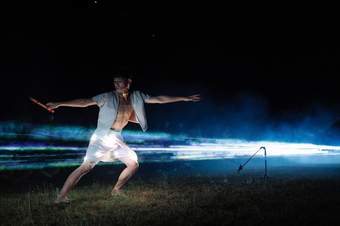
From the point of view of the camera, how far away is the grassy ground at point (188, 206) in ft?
19.8

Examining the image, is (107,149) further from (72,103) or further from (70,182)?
(72,103)

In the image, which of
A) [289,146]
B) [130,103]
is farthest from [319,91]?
[130,103]

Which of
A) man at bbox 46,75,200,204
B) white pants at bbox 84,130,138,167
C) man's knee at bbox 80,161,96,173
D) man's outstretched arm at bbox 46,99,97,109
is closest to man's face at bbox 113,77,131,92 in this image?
man at bbox 46,75,200,204

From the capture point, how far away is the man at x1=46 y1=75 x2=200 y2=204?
26.0 feet

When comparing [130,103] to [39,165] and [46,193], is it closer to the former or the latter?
[46,193]

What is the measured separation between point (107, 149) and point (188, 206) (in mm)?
1885

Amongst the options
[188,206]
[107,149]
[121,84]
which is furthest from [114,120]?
[188,206]

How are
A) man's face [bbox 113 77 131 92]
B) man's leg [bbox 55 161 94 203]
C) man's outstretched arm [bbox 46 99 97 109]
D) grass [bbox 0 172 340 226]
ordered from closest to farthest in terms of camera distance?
grass [bbox 0 172 340 226], man's outstretched arm [bbox 46 99 97 109], man's leg [bbox 55 161 94 203], man's face [bbox 113 77 131 92]

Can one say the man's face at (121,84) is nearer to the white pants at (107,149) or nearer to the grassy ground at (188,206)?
the white pants at (107,149)

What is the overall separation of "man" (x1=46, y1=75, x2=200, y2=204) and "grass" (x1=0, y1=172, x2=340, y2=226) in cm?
55

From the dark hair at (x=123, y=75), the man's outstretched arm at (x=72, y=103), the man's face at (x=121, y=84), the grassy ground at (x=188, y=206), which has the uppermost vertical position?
the dark hair at (x=123, y=75)

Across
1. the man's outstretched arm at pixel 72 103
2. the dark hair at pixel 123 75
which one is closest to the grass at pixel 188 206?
the man's outstretched arm at pixel 72 103

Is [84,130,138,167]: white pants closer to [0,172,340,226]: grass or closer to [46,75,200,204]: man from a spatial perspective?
[46,75,200,204]: man

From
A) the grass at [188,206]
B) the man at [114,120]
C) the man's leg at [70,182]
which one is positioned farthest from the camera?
the man at [114,120]
